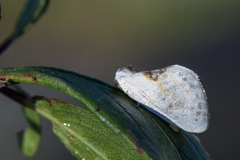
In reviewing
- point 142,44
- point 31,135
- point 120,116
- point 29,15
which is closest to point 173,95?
point 120,116

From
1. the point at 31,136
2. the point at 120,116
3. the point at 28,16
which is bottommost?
the point at 31,136

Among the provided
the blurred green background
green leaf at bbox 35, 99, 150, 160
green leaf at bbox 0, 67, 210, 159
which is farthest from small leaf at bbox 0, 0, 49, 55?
the blurred green background

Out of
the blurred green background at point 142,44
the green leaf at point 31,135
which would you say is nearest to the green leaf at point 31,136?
the green leaf at point 31,135

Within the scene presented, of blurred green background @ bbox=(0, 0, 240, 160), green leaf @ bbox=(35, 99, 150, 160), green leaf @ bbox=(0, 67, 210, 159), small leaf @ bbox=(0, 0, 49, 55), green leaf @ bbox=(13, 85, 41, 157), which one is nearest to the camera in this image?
green leaf @ bbox=(0, 67, 210, 159)

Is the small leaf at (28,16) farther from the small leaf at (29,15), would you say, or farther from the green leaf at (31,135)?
the green leaf at (31,135)

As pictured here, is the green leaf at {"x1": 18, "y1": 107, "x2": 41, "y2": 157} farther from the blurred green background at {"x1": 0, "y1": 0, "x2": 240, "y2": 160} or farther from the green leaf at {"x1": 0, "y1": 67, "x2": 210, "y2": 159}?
the blurred green background at {"x1": 0, "y1": 0, "x2": 240, "y2": 160}

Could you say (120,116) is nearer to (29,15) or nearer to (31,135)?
(29,15)
